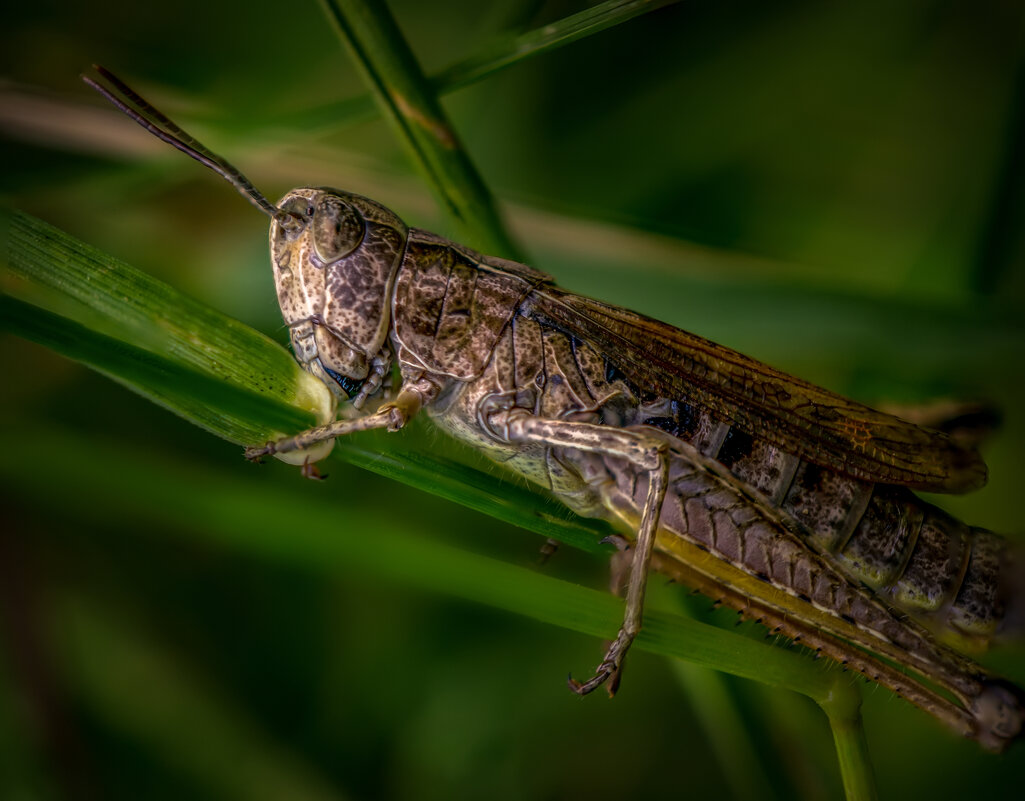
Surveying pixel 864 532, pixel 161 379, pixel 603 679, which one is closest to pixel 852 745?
pixel 603 679

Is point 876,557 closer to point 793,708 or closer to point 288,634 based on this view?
point 793,708

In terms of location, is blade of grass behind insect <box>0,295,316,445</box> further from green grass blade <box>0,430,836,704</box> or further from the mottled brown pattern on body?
the mottled brown pattern on body

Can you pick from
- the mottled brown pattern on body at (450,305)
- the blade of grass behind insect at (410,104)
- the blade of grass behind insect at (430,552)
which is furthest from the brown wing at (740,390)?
the blade of grass behind insect at (430,552)

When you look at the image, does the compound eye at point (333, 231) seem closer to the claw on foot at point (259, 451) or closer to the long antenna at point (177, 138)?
the long antenna at point (177, 138)

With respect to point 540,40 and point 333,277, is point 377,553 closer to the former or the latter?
point 333,277

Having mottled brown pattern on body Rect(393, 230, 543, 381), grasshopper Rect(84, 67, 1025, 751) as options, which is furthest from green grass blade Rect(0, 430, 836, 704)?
mottled brown pattern on body Rect(393, 230, 543, 381)

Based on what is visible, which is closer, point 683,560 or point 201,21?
point 683,560

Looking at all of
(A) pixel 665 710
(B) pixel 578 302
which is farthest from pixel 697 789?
(B) pixel 578 302
